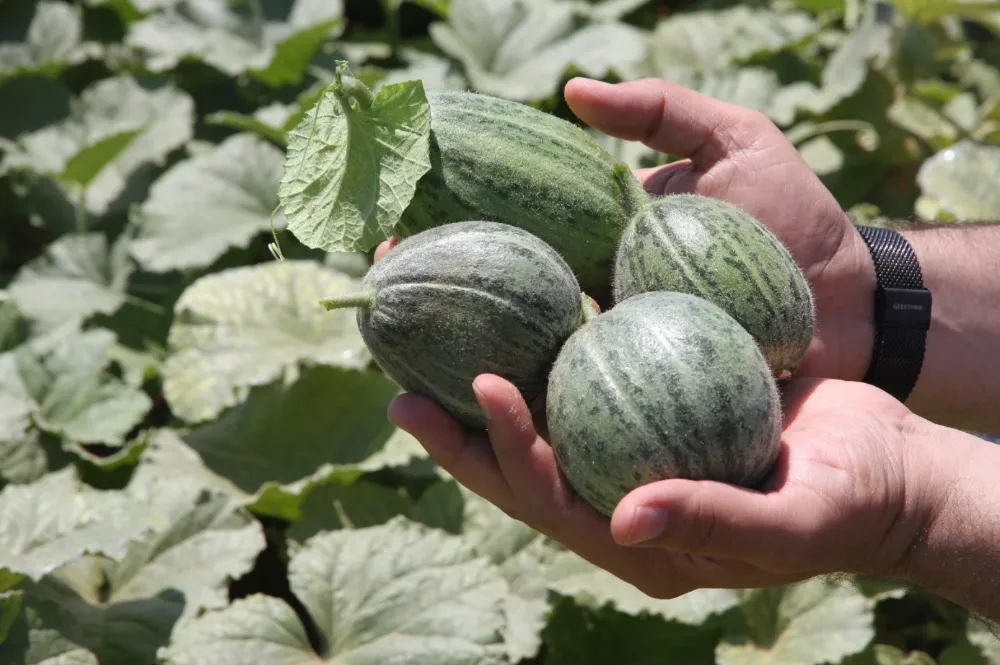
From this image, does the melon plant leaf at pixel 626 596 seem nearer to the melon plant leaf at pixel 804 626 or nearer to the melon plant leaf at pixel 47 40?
the melon plant leaf at pixel 804 626

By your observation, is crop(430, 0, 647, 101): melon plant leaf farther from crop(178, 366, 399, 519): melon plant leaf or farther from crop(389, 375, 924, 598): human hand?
crop(389, 375, 924, 598): human hand

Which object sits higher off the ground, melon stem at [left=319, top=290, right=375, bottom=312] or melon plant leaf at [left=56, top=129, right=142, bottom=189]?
melon stem at [left=319, top=290, right=375, bottom=312]

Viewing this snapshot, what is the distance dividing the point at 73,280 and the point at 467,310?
331cm

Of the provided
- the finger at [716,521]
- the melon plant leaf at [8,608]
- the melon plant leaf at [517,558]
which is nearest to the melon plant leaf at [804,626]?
the melon plant leaf at [517,558]

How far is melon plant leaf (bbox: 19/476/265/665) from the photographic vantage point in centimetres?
349

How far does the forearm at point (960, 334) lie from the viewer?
11.5 ft

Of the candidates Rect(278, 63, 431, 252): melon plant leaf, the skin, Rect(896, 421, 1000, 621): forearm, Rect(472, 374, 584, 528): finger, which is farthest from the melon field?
Rect(896, 421, 1000, 621): forearm

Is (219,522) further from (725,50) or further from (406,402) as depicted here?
(725,50)

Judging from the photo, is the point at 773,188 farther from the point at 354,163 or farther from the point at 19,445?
the point at 19,445

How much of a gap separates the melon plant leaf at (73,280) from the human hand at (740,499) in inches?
113

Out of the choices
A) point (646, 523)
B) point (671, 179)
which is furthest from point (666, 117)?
point (646, 523)

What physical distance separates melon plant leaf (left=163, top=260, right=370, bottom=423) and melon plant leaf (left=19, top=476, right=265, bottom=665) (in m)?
0.45

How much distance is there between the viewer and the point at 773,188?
3281 mm

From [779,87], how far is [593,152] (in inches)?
127
